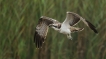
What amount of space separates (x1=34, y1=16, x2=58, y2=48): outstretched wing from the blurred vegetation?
113 mm

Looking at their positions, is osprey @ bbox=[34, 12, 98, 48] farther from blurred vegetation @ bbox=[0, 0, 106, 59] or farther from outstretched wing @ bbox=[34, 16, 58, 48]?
blurred vegetation @ bbox=[0, 0, 106, 59]

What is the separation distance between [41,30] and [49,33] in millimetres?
187

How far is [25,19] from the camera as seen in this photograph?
3.17 metres

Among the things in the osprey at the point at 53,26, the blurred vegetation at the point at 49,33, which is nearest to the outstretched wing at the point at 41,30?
the osprey at the point at 53,26

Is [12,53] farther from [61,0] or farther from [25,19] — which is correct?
[61,0]

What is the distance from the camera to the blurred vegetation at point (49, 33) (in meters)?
3.07

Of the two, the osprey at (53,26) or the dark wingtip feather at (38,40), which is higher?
the osprey at (53,26)

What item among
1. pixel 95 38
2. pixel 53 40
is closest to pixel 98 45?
pixel 95 38

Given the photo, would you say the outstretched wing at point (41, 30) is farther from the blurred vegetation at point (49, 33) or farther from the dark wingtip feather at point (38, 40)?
the blurred vegetation at point (49, 33)

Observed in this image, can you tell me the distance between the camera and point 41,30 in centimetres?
301

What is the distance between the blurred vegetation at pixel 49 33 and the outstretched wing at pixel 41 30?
11 cm

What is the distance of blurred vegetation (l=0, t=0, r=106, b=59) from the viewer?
3.07m

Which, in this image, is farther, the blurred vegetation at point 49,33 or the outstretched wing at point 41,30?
the blurred vegetation at point 49,33

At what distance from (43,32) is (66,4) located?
42 centimetres
